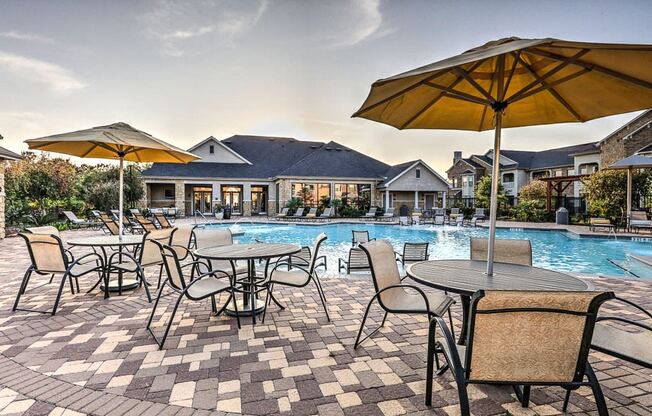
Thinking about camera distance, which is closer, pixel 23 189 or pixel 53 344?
→ pixel 53 344

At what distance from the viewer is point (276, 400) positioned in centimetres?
248

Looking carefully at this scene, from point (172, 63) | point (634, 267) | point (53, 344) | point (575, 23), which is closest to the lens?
point (53, 344)

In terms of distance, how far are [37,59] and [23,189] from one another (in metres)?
8.11

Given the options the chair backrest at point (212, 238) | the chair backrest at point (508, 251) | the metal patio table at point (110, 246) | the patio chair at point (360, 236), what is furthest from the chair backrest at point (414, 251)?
the metal patio table at point (110, 246)

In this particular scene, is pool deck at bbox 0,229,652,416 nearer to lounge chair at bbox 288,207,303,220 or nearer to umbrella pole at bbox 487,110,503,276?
umbrella pole at bbox 487,110,503,276

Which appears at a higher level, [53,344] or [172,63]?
[172,63]

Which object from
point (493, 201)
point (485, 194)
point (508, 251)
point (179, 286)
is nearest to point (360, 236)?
point (508, 251)

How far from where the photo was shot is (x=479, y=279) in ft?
9.12

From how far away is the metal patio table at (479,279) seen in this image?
101 inches

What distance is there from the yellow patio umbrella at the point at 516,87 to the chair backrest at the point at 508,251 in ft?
2.94

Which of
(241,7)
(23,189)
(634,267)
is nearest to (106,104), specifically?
(23,189)

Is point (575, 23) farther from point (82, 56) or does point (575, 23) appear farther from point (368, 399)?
point (82, 56)

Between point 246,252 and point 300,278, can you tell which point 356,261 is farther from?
point 246,252

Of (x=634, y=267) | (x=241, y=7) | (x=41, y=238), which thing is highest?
(x=241, y=7)
